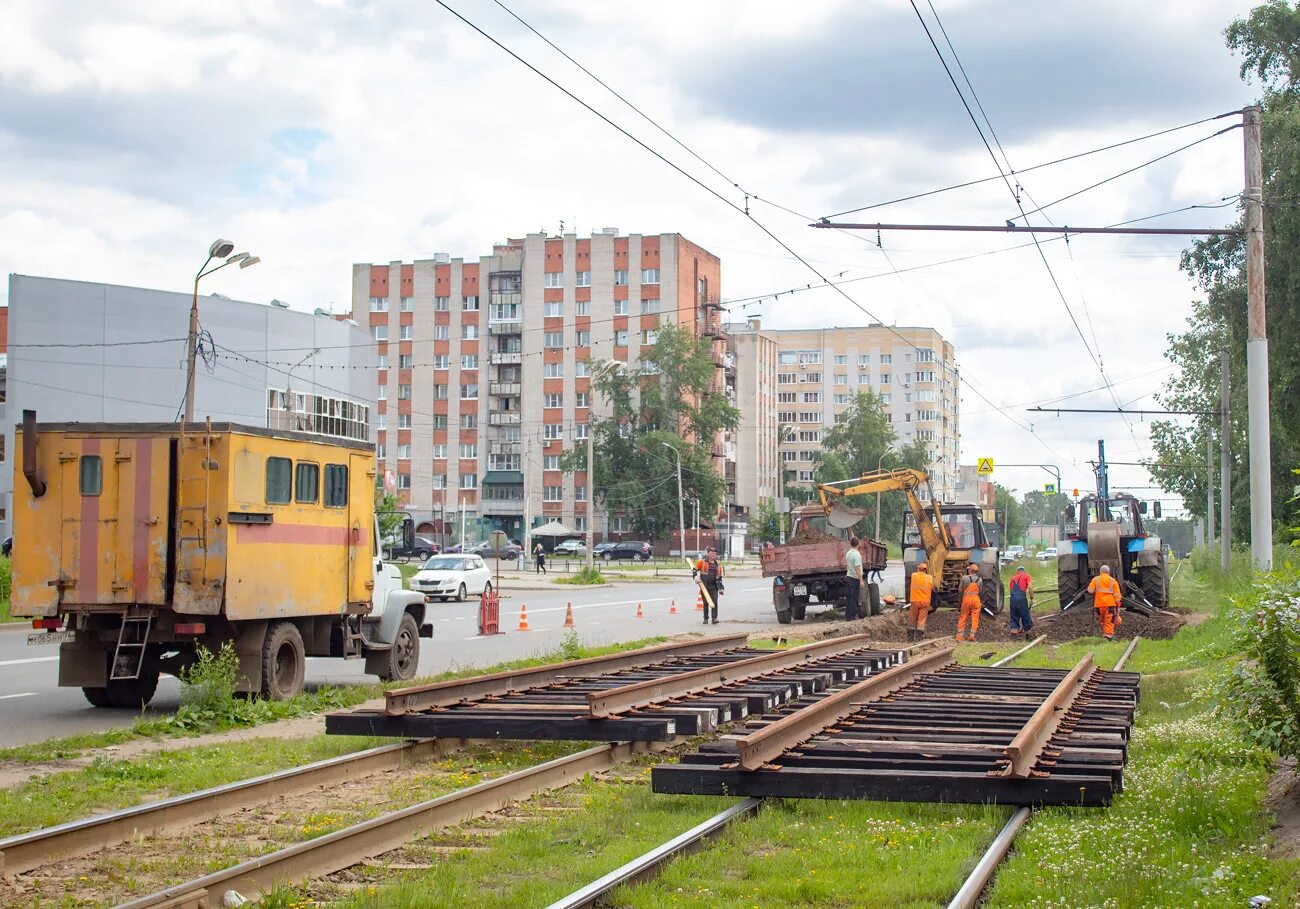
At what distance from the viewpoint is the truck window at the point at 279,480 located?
1524cm

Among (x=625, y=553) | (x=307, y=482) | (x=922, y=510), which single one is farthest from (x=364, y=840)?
(x=625, y=553)

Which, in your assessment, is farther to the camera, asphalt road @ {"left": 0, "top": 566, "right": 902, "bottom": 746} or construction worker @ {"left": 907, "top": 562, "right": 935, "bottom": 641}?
construction worker @ {"left": 907, "top": 562, "right": 935, "bottom": 641}

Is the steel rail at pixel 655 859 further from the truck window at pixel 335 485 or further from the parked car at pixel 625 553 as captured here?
the parked car at pixel 625 553

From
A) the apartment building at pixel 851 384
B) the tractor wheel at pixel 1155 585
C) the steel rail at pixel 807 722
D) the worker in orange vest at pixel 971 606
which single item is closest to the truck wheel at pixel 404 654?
the steel rail at pixel 807 722

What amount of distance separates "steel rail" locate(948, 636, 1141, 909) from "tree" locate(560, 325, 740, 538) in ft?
299

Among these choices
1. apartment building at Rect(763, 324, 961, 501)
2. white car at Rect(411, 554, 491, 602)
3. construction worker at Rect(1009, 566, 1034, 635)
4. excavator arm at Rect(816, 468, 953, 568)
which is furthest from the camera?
apartment building at Rect(763, 324, 961, 501)

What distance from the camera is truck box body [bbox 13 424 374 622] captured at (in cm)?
1447

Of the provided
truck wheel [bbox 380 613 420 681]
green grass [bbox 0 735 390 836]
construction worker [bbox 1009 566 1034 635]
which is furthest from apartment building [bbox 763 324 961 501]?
green grass [bbox 0 735 390 836]

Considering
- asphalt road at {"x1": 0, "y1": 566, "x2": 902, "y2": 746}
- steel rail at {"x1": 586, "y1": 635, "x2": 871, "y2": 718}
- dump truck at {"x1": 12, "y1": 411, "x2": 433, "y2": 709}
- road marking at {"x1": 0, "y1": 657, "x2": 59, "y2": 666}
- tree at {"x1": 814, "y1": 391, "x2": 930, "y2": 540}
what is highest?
tree at {"x1": 814, "y1": 391, "x2": 930, "y2": 540}

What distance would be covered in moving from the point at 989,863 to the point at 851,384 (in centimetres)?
14392

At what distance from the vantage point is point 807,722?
34.3 feet

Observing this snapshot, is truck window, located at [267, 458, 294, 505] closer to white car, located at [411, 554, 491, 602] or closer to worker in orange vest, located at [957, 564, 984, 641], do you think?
worker in orange vest, located at [957, 564, 984, 641]

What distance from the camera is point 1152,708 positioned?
48.3 feet

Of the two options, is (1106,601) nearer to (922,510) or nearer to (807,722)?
(922,510)
